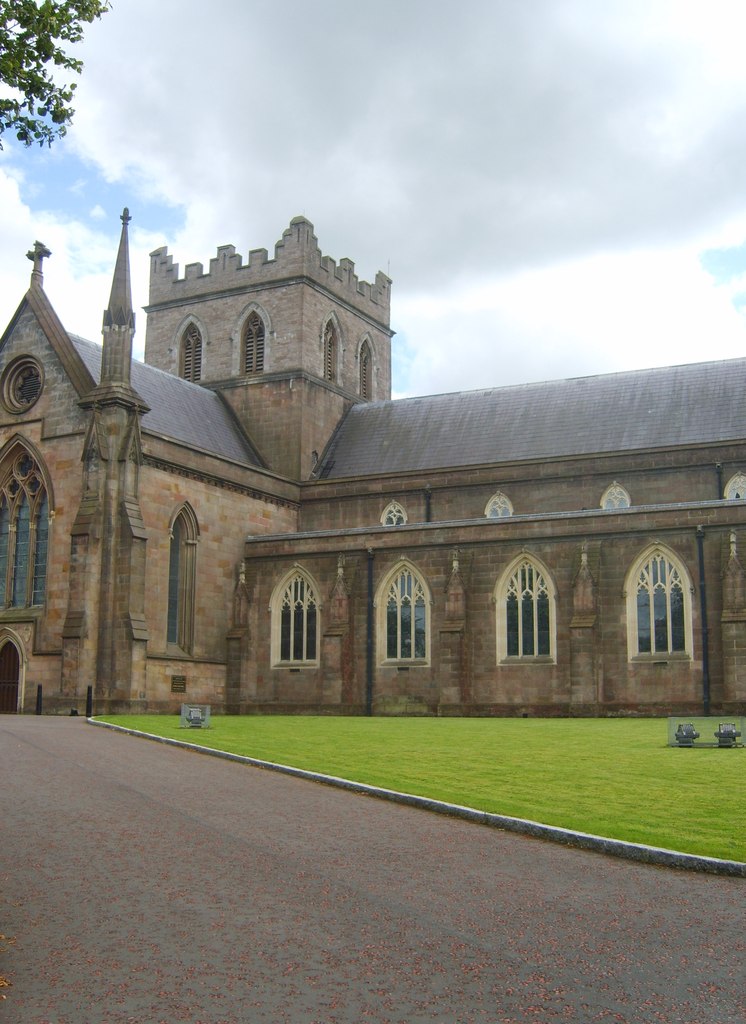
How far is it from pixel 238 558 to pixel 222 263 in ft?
55.0

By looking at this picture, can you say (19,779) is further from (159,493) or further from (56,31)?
(159,493)

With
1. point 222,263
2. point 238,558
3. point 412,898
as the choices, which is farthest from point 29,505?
point 412,898

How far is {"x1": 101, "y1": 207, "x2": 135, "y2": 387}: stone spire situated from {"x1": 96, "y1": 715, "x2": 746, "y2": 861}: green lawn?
43.2 ft

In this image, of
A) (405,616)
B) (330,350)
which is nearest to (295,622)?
(405,616)

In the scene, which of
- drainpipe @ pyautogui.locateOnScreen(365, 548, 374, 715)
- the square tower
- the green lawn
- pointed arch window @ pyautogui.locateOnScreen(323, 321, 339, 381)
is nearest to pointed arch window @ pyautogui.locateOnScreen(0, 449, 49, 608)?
drainpipe @ pyautogui.locateOnScreen(365, 548, 374, 715)

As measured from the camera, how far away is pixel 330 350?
171ft

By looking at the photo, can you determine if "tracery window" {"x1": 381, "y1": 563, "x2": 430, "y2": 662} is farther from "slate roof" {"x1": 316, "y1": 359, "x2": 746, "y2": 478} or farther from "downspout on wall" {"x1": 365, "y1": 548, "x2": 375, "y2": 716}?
"slate roof" {"x1": 316, "y1": 359, "x2": 746, "y2": 478}

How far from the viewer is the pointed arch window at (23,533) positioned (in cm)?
3828

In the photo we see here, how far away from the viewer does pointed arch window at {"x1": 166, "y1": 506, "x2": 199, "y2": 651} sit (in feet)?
129

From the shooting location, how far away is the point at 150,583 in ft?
123

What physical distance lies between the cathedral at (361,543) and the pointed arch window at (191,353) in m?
3.96

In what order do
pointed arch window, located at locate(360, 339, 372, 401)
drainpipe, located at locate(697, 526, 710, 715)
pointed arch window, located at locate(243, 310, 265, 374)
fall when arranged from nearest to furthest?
1. drainpipe, located at locate(697, 526, 710, 715)
2. pointed arch window, located at locate(243, 310, 265, 374)
3. pointed arch window, located at locate(360, 339, 372, 401)

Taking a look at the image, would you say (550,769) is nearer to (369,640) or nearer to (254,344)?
(369,640)

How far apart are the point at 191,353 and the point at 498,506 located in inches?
713
